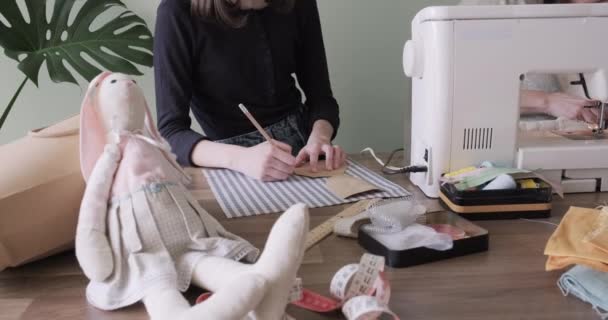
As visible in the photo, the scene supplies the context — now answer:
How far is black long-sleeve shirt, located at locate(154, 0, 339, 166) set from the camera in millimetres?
1083

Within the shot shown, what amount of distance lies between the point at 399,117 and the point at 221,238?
4.15 feet

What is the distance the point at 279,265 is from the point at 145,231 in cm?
18

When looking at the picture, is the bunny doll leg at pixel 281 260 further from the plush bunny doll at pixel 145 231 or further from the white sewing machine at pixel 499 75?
the white sewing machine at pixel 499 75

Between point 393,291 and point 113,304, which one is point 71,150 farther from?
point 393,291

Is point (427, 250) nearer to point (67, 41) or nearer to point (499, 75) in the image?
point (499, 75)

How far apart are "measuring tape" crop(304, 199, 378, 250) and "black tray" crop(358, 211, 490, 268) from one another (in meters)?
0.06

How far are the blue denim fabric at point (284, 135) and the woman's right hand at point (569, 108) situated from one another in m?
0.57

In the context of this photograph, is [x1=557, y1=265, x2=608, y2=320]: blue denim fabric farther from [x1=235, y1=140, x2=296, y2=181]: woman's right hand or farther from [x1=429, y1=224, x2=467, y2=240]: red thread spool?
[x1=235, y1=140, x2=296, y2=181]: woman's right hand

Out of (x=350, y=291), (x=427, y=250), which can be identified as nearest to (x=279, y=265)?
(x=350, y=291)

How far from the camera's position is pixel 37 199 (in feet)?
1.90

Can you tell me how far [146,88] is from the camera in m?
1.60

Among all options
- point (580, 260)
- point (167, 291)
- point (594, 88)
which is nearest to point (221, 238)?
point (167, 291)

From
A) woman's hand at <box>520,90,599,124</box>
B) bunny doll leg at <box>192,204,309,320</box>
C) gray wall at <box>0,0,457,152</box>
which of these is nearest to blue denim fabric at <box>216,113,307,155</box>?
gray wall at <box>0,0,457,152</box>

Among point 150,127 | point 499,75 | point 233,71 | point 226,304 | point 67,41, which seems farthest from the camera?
point 67,41
